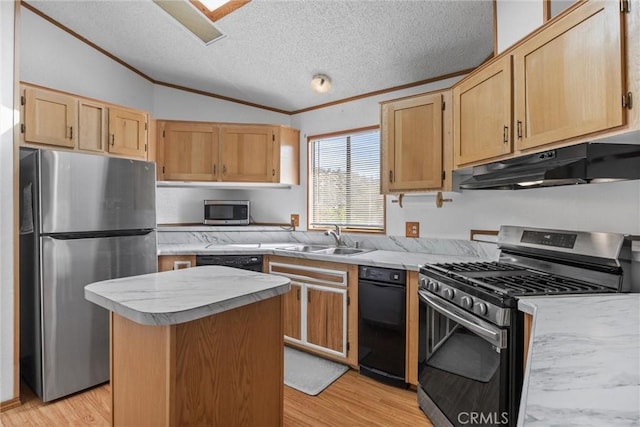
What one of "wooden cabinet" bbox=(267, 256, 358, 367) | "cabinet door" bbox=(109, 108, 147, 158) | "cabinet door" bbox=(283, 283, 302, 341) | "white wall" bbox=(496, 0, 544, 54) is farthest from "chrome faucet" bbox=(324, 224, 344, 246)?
"white wall" bbox=(496, 0, 544, 54)

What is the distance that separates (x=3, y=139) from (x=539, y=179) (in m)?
3.00

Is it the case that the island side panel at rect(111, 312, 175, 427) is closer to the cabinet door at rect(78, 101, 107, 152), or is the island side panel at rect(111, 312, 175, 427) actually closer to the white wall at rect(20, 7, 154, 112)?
the cabinet door at rect(78, 101, 107, 152)

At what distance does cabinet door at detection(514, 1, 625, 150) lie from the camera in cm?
127

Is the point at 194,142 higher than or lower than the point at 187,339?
higher

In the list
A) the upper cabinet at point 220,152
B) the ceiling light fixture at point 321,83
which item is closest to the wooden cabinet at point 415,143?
the ceiling light fixture at point 321,83

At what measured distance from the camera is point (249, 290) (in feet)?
4.53

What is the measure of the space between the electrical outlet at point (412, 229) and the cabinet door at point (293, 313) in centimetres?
106

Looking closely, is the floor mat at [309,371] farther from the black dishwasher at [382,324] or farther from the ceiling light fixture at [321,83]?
the ceiling light fixture at [321,83]

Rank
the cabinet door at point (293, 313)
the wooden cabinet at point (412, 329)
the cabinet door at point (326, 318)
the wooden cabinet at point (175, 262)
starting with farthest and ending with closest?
the wooden cabinet at point (175, 262)
the cabinet door at point (293, 313)
the cabinet door at point (326, 318)
the wooden cabinet at point (412, 329)

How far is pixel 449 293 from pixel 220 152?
8.28 feet

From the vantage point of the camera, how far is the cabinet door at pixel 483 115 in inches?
71.4

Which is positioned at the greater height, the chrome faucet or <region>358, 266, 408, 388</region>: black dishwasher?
the chrome faucet

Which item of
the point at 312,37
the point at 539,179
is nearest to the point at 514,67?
the point at 539,179

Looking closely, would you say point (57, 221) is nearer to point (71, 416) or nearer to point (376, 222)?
point (71, 416)
